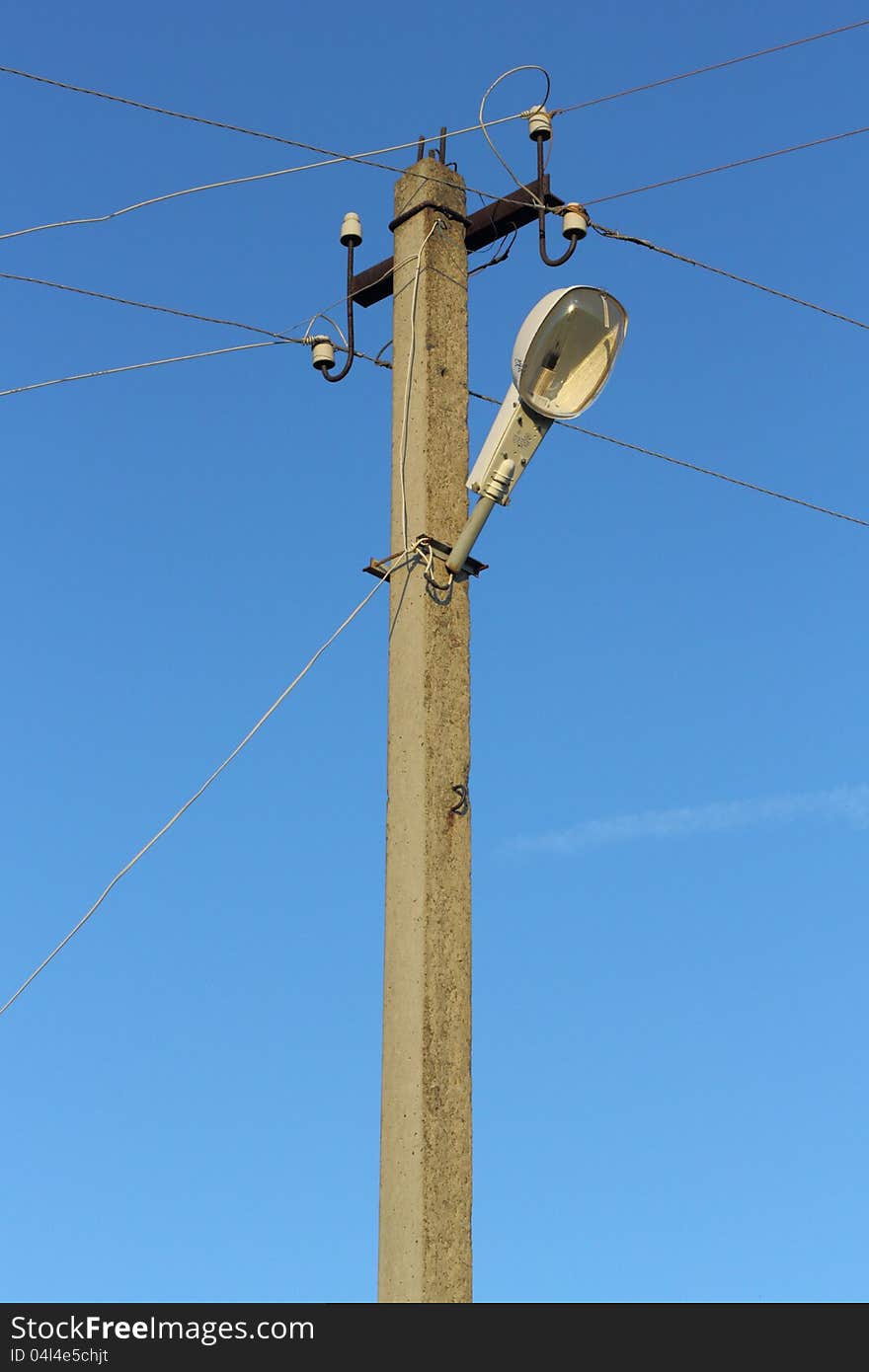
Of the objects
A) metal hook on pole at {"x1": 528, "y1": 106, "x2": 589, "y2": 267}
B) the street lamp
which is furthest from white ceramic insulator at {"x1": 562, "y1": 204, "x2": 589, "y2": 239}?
the street lamp

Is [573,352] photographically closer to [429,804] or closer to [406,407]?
[406,407]

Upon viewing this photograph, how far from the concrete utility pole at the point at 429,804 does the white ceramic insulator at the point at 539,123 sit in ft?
1.13

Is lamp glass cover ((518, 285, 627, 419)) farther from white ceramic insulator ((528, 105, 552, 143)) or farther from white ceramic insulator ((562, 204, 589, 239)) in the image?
white ceramic insulator ((528, 105, 552, 143))

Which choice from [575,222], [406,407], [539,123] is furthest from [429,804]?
[539,123]

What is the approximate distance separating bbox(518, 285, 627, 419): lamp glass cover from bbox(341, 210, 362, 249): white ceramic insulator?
4.69 feet

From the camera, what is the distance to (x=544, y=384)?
5.88 meters

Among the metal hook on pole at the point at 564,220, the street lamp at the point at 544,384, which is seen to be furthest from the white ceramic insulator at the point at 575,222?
the street lamp at the point at 544,384

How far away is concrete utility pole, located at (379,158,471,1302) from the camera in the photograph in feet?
16.8
